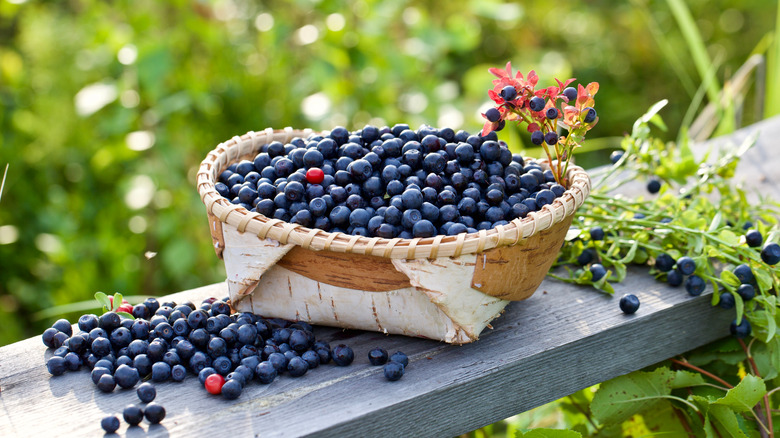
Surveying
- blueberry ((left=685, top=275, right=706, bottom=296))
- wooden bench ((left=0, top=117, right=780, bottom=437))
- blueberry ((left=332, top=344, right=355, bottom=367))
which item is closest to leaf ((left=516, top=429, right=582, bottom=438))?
wooden bench ((left=0, top=117, right=780, bottom=437))

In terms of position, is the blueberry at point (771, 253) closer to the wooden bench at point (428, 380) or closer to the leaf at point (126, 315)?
the wooden bench at point (428, 380)

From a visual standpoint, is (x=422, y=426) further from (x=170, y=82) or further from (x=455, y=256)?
(x=170, y=82)

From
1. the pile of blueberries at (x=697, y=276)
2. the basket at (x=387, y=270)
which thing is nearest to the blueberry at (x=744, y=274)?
the pile of blueberries at (x=697, y=276)

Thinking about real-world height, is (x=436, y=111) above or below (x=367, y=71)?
below

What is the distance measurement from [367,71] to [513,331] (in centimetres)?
159

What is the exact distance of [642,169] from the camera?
150cm

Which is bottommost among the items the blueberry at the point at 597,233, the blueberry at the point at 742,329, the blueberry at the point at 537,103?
the blueberry at the point at 742,329

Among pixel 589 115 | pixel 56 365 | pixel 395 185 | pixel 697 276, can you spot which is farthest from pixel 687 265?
pixel 56 365

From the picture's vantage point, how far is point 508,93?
108cm

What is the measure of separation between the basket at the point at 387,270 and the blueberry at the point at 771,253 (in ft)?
1.18

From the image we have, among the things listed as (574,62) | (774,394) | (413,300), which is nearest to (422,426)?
(413,300)

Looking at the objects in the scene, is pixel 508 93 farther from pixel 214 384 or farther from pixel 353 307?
pixel 214 384

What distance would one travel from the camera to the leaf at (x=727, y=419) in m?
1.11

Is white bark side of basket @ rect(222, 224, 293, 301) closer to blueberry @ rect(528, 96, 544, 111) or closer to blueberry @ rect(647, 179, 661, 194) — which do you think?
blueberry @ rect(528, 96, 544, 111)
